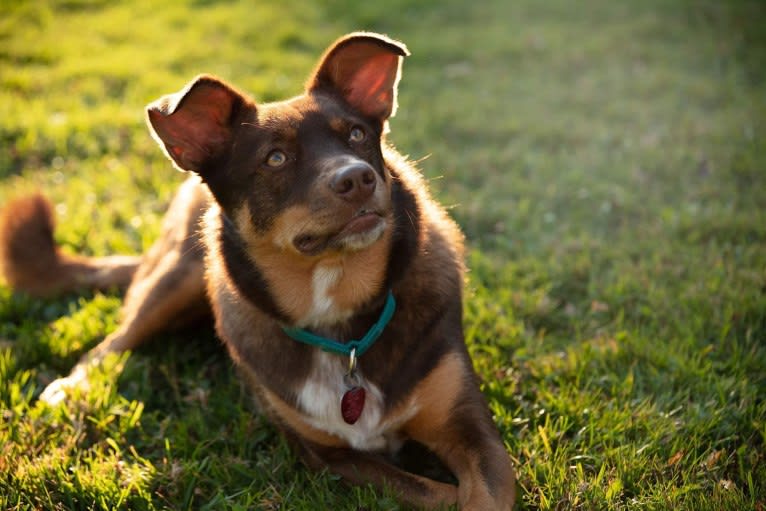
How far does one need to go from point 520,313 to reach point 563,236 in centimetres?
109

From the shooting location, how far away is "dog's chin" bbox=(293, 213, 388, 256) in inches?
125

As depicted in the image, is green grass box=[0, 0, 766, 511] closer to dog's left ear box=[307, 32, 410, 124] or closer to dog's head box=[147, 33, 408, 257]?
dog's head box=[147, 33, 408, 257]

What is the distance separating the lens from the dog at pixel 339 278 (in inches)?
128

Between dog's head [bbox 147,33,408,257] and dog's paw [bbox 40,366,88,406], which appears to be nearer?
dog's head [bbox 147,33,408,257]

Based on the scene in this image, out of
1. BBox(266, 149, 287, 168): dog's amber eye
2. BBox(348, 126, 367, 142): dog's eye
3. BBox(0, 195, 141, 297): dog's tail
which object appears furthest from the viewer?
BBox(0, 195, 141, 297): dog's tail

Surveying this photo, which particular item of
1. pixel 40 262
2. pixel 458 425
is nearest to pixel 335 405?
pixel 458 425

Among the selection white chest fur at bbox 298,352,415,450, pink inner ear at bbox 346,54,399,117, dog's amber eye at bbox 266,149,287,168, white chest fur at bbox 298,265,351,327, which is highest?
pink inner ear at bbox 346,54,399,117

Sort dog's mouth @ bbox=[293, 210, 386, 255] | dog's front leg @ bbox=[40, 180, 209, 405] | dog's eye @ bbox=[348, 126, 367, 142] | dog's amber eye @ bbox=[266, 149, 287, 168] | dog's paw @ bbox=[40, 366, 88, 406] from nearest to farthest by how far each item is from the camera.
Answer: dog's mouth @ bbox=[293, 210, 386, 255] → dog's amber eye @ bbox=[266, 149, 287, 168] → dog's eye @ bbox=[348, 126, 367, 142] → dog's paw @ bbox=[40, 366, 88, 406] → dog's front leg @ bbox=[40, 180, 209, 405]

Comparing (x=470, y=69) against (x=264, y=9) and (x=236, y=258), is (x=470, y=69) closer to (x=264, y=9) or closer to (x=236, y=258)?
(x=264, y=9)

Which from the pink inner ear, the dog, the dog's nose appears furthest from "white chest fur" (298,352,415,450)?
the pink inner ear

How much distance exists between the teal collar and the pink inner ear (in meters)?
0.95

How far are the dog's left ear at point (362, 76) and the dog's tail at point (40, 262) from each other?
7.60 ft

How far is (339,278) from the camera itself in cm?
344

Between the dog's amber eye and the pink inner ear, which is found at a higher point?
the pink inner ear
